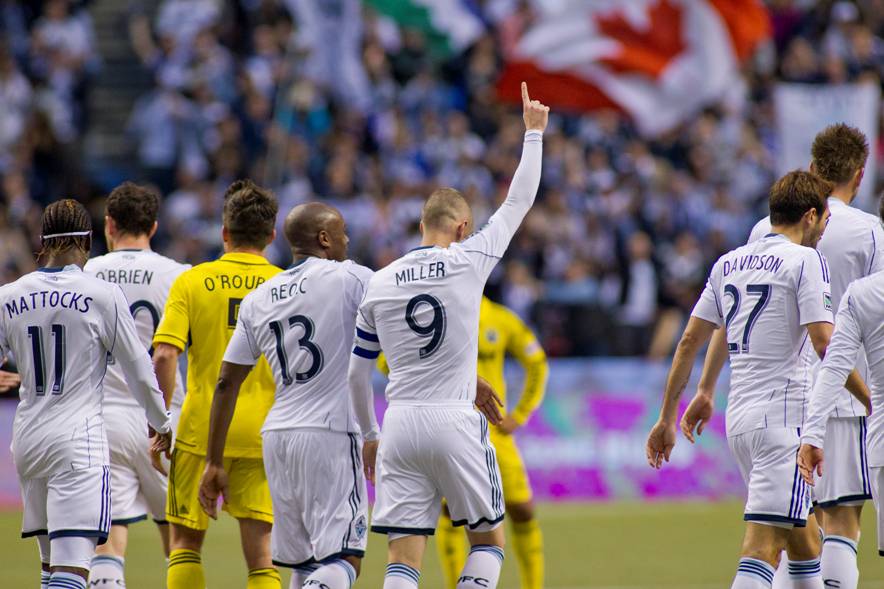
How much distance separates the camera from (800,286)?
7.23 metres

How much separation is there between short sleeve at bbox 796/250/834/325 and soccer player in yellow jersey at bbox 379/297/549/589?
3.00 meters

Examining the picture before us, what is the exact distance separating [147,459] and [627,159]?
593 inches

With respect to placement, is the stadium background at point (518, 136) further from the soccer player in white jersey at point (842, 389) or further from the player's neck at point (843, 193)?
the player's neck at point (843, 193)

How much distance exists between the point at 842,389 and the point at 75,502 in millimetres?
4197

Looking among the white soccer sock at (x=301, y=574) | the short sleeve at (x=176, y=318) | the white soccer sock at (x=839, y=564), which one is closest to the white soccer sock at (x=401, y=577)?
the white soccer sock at (x=301, y=574)

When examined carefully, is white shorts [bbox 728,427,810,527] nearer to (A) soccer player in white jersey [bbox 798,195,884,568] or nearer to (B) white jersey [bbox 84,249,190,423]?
(A) soccer player in white jersey [bbox 798,195,884,568]

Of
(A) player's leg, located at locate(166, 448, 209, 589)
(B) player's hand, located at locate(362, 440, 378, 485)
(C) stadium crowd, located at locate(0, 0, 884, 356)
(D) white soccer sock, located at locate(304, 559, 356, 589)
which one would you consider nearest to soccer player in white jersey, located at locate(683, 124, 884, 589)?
(B) player's hand, located at locate(362, 440, 378, 485)

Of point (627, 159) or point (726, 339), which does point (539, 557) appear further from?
point (627, 159)

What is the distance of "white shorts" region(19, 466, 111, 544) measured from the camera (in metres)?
7.14

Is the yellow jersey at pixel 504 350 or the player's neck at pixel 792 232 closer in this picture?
the player's neck at pixel 792 232

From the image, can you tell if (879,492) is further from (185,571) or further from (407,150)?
(407,150)

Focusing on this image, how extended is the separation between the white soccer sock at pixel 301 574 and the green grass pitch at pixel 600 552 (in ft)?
12.1

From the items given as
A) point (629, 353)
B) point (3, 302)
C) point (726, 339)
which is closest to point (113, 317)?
point (3, 302)

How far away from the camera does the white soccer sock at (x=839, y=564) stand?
7.58 metres
